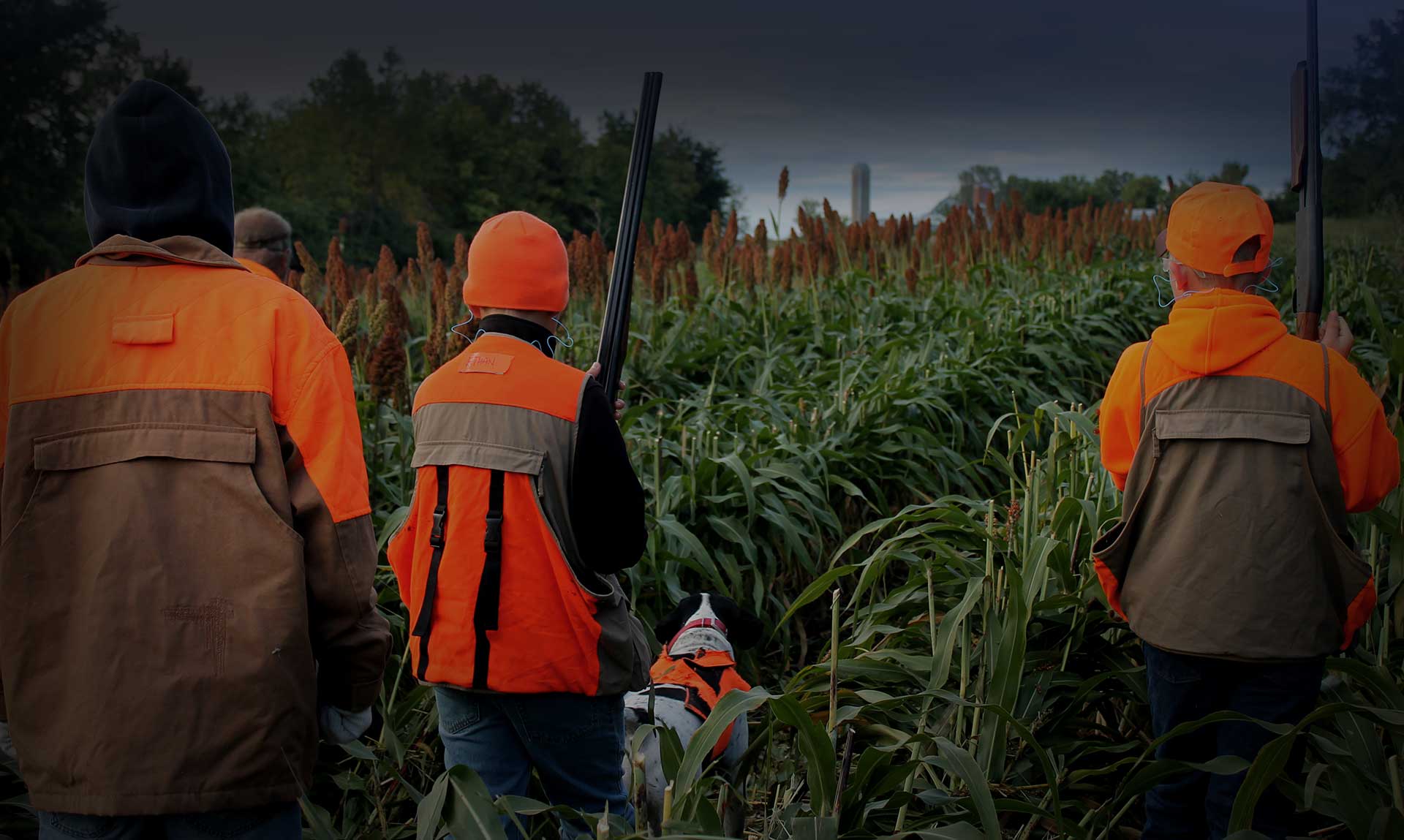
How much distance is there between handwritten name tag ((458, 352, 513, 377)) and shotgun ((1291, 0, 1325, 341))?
214cm

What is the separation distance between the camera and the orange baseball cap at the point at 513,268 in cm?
235

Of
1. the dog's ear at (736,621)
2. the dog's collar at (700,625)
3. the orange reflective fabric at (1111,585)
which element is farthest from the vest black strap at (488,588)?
the orange reflective fabric at (1111,585)

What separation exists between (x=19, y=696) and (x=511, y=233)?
4.45 ft

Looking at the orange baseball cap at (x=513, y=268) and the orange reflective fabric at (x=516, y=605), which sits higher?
the orange baseball cap at (x=513, y=268)

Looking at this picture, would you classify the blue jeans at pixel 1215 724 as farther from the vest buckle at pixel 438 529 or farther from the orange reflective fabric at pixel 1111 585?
the vest buckle at pixel 438 529

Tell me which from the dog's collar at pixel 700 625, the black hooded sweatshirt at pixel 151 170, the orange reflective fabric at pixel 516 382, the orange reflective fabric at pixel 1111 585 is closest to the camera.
Result: the black hooded sweatshirt at pixel 151 170

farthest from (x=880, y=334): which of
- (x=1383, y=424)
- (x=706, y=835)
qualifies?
(x=706, y=835)

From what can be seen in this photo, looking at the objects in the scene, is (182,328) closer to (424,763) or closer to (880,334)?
(424,763)

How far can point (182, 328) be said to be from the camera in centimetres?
166

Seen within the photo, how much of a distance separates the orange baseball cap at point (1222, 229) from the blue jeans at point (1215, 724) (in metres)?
0.99

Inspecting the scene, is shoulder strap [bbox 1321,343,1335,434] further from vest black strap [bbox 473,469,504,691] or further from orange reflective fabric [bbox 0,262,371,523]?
orange reflective fabric [bbox 0,262,371,523]

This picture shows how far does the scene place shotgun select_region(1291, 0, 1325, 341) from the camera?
2678 millimetres

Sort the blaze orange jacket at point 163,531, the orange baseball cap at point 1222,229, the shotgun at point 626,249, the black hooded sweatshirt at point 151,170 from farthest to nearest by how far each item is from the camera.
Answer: the shotgun at point 626,249
the orange baseball cap at point 1222,229
the black hooded sweatshirt at point 151,170
the blaze orange jacket at point 163,531

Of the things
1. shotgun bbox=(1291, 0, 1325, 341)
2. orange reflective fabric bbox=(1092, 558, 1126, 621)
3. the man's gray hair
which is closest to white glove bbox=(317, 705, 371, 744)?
orange reflective fabric bbox=(1092, 558, 1126, 621)
